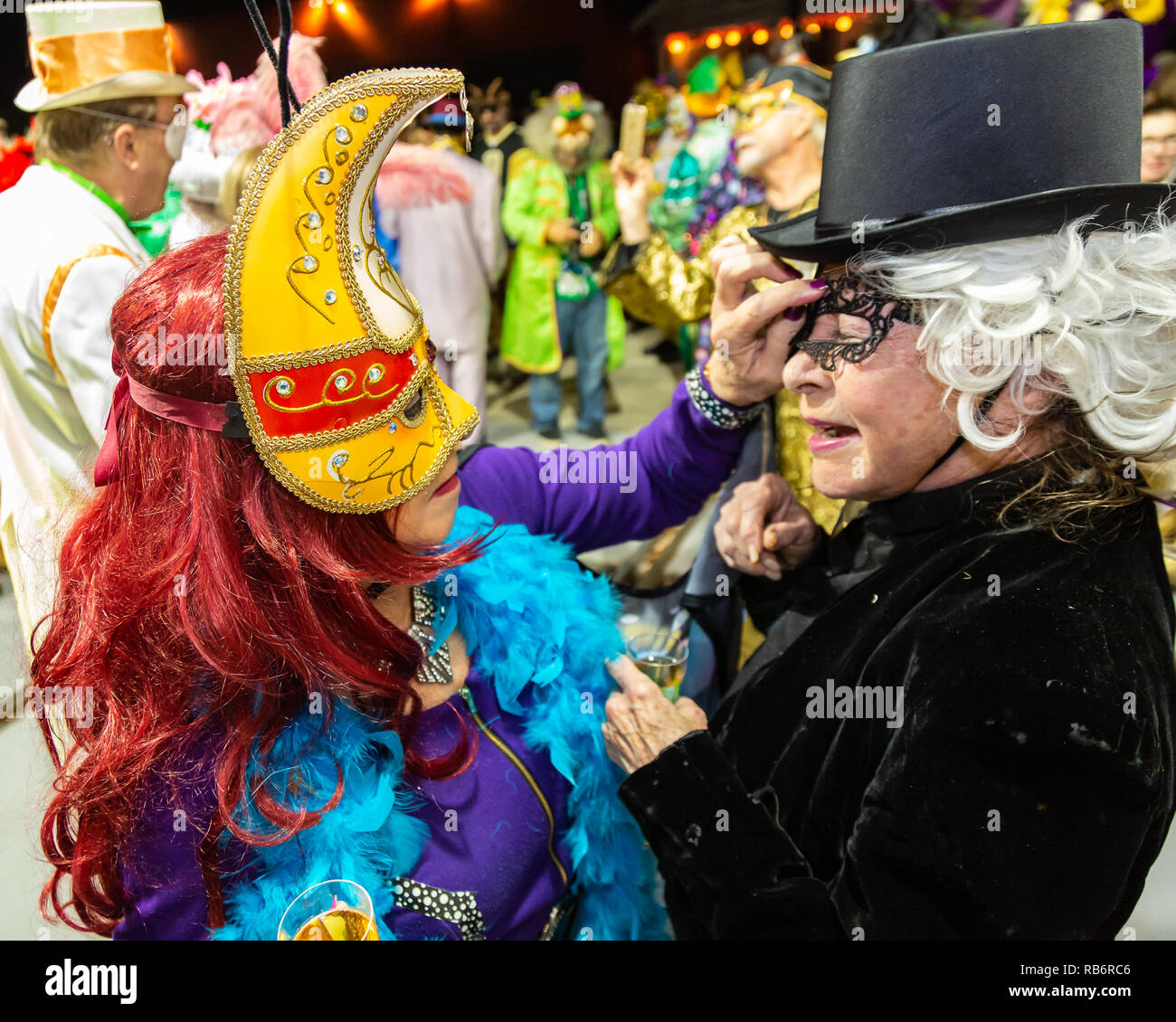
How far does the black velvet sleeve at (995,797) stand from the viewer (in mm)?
993

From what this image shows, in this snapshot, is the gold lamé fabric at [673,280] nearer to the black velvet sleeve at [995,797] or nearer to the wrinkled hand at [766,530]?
the wrinkled hand at [766,530]

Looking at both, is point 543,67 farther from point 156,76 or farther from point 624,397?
point 156,76

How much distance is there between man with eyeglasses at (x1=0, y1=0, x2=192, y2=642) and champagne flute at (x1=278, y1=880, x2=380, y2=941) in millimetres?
1009

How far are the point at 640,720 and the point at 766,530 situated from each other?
50cm

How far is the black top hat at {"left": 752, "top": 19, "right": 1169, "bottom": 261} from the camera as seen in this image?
1.08 metres

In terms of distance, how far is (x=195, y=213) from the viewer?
3.40m

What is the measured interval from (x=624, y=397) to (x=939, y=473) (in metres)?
6.09

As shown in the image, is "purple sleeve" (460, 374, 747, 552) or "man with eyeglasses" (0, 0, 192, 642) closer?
"purple sleeve" (460, 374, 747, 552)

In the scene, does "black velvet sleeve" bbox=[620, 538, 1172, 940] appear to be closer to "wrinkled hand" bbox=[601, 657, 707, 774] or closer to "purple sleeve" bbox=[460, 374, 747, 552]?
"wrinkled hand" bbox=[601, 657, 707, 774]

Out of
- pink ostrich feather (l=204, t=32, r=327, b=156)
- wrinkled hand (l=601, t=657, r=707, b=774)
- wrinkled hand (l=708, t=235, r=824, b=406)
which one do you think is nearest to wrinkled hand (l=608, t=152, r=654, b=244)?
pink ostrich feather (l=204, t=32, r=327, b=156)
